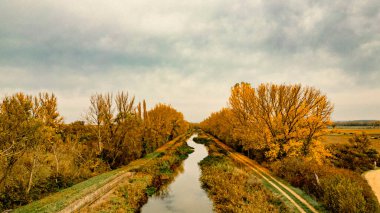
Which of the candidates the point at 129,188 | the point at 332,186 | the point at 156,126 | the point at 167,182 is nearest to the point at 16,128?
the point at 129,188

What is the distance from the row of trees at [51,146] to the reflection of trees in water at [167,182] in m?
6.58

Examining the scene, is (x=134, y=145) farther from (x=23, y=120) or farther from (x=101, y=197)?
(x=23, y=120)

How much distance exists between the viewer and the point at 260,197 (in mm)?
14094

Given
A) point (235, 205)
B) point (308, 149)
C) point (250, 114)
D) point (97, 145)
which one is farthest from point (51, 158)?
point (308, 149)

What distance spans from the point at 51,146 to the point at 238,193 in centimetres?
1842

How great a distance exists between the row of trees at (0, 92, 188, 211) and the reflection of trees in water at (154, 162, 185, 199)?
6582mm

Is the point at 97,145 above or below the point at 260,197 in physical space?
above

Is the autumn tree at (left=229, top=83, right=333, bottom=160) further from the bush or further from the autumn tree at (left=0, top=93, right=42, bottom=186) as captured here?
the autumn tree at (left=0, top=93, right=42, bottom=186)

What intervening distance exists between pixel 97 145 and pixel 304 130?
23274 mm

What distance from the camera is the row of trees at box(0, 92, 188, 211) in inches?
477

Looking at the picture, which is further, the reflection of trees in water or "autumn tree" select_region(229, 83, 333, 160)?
"autumn tree" select_region(229, 83, 333, 160)

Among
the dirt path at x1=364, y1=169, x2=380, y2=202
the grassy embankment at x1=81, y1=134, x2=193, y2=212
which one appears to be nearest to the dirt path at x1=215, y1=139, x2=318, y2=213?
the dirt path at x1=364, y1=169, x2=380, y2=202

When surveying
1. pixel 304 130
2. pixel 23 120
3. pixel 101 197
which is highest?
pixel 23 120

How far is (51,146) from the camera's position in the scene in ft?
70.0
